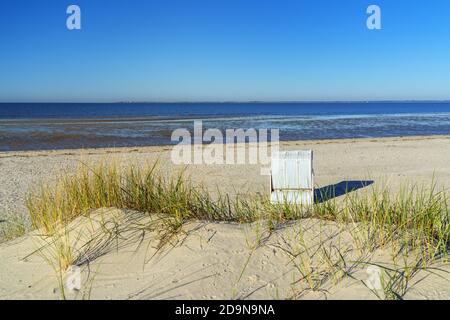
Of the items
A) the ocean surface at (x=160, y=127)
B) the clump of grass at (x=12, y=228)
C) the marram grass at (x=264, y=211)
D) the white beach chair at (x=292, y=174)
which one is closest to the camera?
the marram grass at (x=264, y=211)

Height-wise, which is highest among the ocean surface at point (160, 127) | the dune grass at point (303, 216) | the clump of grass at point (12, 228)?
the ocean surface at point (160, 127)

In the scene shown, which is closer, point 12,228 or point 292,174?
point 12,228

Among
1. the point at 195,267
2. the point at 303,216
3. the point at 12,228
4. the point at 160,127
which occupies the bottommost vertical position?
the point at 12,228

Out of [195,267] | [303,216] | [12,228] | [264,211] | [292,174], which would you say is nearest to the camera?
[195,267]

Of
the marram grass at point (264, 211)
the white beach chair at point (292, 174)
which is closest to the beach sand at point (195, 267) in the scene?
the marram grass at point (264, 211)

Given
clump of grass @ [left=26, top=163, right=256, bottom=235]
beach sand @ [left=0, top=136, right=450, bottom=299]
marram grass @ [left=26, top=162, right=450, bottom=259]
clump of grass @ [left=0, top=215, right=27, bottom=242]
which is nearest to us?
beach sand @ [left=0, top=136, right=450, bottom=299]

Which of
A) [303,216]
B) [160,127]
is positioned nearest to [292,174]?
[303,216]

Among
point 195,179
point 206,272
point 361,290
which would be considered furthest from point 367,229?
point 195,179

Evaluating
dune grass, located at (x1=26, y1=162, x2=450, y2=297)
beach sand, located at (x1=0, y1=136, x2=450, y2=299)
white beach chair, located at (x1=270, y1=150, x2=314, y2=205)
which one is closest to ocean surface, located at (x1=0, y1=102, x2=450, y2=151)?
white beach chair, located at (x1=270, y1=150, x2=314, y2=205)

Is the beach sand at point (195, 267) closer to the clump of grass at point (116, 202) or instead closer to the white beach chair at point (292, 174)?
the clump of grass at point (116, 202)

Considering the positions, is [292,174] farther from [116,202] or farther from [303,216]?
[116,202]

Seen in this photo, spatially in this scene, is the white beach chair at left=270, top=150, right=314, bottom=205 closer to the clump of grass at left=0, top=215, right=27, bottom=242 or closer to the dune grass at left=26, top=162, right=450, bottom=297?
the dune grass at left=26, top=162, right=450, bottom=297

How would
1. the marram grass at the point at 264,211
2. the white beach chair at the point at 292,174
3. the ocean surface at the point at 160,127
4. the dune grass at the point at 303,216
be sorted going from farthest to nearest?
the ocean surface at the point at 160,127
the white beach chair at the point at 292,174
the marram grass at the point at 264,211
the dune grass at the point at 303,216
